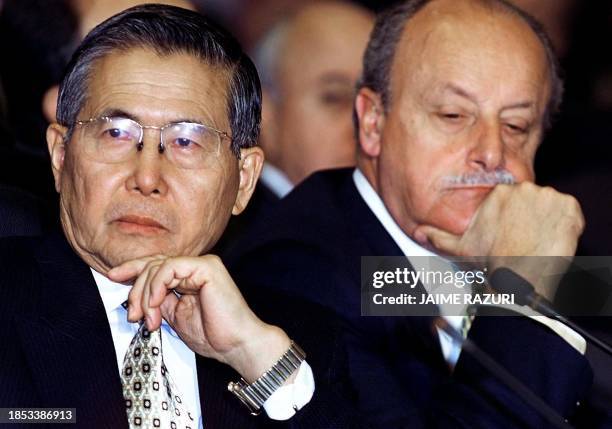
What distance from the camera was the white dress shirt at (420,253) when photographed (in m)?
2.63

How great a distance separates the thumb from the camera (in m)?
2.93

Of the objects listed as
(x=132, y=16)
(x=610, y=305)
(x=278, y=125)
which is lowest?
(x=610, y=305)

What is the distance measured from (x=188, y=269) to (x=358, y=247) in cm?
85

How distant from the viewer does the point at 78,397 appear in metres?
2.07

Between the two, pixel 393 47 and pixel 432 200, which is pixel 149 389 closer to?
pixel 432 200

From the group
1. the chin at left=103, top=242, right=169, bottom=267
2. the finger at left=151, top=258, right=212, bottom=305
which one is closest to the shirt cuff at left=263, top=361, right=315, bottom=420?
the finger at left=151, top=258, right=212, bottom=305

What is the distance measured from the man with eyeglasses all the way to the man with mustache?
0.97 feet

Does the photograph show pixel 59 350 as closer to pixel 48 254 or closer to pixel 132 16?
pixel 48 254

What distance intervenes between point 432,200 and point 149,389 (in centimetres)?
112

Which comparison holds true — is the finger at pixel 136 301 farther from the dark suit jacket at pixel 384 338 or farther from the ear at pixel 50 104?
the ear at pixel 50 104

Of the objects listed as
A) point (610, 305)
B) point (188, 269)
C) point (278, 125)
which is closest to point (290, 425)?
point (188, 269)

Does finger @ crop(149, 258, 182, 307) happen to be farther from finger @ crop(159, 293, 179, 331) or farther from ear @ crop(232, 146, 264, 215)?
ear @ crop(232, 146, 264, 215)

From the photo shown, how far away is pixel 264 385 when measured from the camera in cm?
221

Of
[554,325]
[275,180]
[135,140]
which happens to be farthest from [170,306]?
[275,180]
